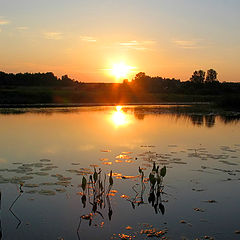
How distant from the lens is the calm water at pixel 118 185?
6.25 meters

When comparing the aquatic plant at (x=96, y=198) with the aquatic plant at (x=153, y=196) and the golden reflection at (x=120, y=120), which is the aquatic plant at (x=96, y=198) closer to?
the aquatic plant at (x=153, y=196)

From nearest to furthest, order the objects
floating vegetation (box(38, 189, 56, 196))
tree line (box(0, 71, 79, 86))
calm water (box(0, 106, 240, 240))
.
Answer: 1. calm water (box(0, 106, 240, 240))
2. floating vegetation (box(38, 189, 56, 196))
3. tree line (box(0, 71, 79, 86))

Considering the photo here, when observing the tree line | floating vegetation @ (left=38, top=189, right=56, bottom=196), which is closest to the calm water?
floating vegetation @ (left=38, top=189, right=56, bottom=196)

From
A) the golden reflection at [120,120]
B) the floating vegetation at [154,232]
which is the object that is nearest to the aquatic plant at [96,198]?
the floating vegetation at [154,232]

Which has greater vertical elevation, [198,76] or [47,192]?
[198,76]

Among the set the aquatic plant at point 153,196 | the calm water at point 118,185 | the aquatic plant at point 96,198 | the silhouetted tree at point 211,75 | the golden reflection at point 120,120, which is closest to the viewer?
the calm water at point 118,185

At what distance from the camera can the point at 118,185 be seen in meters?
8.67

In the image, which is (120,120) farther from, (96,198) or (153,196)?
(96,198)

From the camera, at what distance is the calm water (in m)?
6.25

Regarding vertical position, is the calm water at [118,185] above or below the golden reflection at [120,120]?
below

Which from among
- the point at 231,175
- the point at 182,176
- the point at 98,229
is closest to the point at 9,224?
the point at 98,229

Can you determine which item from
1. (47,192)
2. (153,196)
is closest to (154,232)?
(153,196)

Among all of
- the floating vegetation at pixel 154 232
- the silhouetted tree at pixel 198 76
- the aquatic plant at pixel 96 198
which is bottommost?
the floating vegetation at pixel 154 232

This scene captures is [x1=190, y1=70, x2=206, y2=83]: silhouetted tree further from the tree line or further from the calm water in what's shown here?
the calm water
